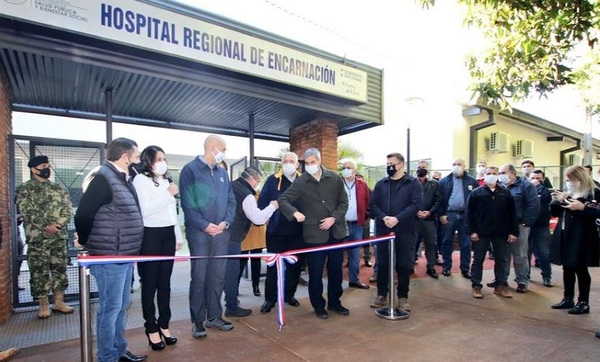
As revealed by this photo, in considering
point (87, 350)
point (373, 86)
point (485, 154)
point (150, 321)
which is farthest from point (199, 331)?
point (485, 154)

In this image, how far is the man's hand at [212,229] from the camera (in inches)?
156

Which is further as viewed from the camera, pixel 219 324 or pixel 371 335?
pixel 219 324

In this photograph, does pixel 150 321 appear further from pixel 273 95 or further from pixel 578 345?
pixel 578 345

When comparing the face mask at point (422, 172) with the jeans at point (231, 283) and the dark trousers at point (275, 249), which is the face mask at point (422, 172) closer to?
the dark trousers at point (275, 249)

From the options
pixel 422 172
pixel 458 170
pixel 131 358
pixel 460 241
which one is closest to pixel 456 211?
pixel 460 241

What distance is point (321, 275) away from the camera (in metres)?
4.71

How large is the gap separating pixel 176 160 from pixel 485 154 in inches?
470

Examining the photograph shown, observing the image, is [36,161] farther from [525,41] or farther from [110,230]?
[525,41]

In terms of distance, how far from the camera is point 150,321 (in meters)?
3.70

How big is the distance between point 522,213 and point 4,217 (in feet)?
22.1

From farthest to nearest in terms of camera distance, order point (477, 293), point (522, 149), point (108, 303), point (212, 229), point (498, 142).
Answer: point (522, 149) < point (498, 142) < point (477, 293) < point (212, 229) < point (108, 303)

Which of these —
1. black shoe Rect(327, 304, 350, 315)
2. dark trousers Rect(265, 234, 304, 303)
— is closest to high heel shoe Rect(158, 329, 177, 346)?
dark trousers Rect(265, 234, 304, 303)

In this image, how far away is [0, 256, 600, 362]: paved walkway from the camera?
11.8 ft

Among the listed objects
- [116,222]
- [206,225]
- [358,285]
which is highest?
[116,222]
